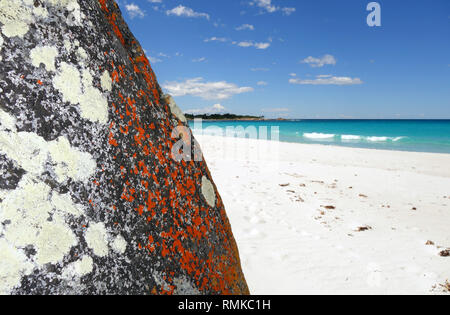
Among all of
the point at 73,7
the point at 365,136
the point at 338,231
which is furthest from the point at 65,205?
the point at 365,136

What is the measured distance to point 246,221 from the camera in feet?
16.7

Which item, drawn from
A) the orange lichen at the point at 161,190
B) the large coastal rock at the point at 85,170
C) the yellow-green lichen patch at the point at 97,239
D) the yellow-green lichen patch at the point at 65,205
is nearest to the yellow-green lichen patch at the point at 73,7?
the large coastal rock at the point at 85,170

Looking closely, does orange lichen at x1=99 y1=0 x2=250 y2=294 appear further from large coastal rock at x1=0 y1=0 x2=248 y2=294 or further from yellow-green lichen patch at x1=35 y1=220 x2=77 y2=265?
yellow-green lichen patch at x1=35 y1=220 x2=77 y2=265

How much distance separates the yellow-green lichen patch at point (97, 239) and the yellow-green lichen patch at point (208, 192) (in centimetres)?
69

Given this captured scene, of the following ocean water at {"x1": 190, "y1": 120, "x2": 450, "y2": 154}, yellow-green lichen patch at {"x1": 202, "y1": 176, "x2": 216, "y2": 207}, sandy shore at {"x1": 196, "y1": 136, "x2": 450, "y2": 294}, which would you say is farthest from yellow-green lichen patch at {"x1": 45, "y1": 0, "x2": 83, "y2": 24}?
ocean water at {"x1": 190, "y1": 120, "x2": 450, "y2": 154}

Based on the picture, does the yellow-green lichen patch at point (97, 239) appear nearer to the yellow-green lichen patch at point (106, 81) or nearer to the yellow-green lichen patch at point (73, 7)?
the yellow-green lichen patch at point (106, 81)

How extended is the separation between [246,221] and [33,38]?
4525 millimetres

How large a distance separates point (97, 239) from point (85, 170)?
0.94 ft

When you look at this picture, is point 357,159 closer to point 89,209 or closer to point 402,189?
point 402,189

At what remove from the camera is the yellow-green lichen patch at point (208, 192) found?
5.59 feet

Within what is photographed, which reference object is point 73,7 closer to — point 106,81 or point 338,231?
point 106,81

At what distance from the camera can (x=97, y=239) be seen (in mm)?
1090

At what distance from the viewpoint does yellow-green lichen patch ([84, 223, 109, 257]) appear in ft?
3.51

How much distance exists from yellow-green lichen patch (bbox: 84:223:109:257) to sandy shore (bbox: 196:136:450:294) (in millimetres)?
2541
